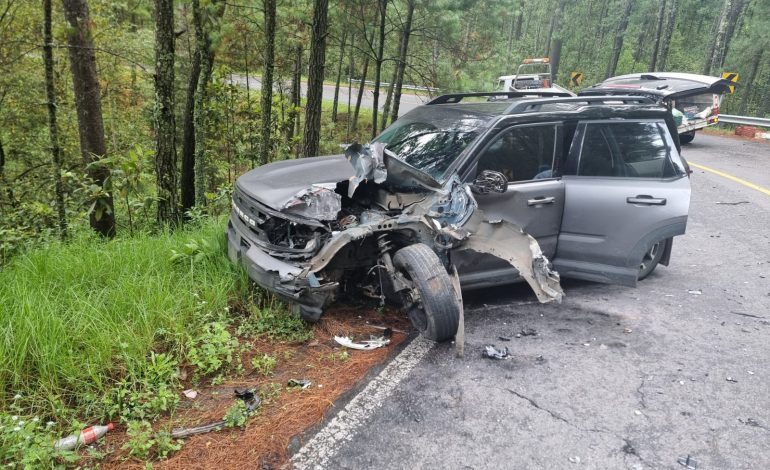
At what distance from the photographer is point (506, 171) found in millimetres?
4352

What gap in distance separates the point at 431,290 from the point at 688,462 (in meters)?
1.79

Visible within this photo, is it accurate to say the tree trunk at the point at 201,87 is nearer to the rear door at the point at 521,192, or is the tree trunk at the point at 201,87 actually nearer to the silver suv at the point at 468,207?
the silver suv at the point at 468,207

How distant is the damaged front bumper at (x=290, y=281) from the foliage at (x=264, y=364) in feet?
1.45

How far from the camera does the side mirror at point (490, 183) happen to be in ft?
13.1

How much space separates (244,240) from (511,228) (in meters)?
2.27

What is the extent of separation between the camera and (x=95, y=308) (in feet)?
11.5

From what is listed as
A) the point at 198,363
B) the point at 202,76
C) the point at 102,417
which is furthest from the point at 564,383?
the point at 202,76

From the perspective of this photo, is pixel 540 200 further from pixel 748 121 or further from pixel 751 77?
pixel 751 77

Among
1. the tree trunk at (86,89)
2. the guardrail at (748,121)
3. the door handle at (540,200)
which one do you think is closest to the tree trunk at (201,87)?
the tree trunk at (86,89)

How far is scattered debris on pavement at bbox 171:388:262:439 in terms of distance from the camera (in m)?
2.75

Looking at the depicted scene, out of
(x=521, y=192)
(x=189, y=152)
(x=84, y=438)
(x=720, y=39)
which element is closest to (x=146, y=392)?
(x=84, y=438)

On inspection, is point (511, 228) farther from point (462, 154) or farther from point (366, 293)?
point (366, 293)

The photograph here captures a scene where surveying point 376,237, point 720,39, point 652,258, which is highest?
point 720,39

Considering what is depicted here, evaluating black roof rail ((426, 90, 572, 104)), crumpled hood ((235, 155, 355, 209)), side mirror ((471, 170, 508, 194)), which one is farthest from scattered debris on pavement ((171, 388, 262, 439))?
black roof rail ((426, 90, 572, 104))
